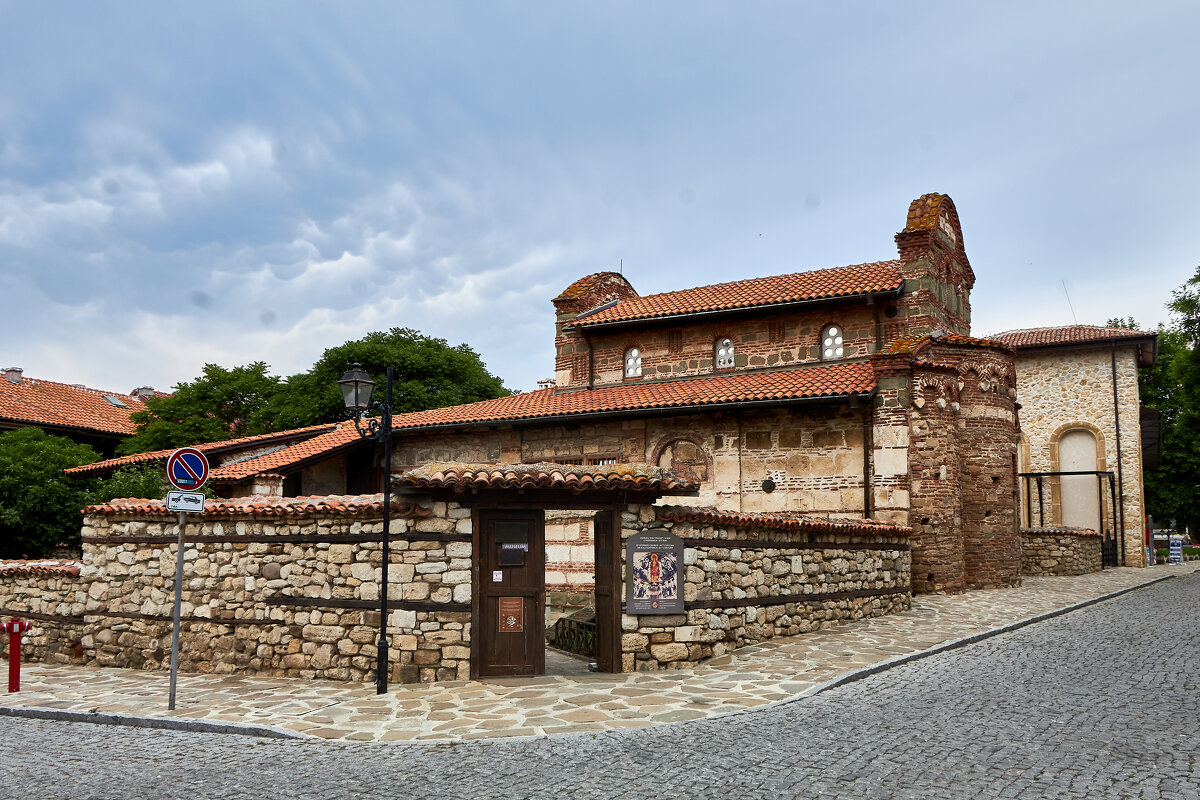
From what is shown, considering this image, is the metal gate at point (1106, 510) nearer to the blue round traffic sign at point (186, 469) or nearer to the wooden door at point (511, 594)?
the wooden door at point (511, 594)

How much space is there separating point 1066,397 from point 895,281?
47.4ft

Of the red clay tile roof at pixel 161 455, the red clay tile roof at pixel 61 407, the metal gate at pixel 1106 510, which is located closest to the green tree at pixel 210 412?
the red clay tile roof at pixel 61 407

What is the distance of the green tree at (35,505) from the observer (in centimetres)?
2142

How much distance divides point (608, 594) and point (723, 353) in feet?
42.8

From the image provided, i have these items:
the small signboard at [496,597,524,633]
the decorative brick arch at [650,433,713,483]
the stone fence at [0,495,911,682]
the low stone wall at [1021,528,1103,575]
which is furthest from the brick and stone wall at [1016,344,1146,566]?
the small signboard at [496,597,524,633]

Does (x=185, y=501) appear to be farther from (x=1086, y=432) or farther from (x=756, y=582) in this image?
(x=1086, y=432)

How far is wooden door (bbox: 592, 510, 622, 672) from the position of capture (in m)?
10.6

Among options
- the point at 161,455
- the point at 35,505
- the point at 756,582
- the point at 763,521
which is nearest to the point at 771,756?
the point at 756,582

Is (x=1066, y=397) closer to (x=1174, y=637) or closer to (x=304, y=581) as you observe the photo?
(x=1174, y=637)

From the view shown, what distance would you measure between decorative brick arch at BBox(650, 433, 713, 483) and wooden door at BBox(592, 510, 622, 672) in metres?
8.70

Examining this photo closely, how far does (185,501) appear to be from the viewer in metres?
9.52

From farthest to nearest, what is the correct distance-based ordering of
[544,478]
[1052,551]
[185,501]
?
[1052,551] → [544,478] → [185,501]

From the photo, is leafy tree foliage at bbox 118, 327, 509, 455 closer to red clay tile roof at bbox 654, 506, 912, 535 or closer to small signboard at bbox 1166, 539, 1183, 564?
red clay tile roof at bbox 654, 506, 912, 535

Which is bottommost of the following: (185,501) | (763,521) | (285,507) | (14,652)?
(14,652)
